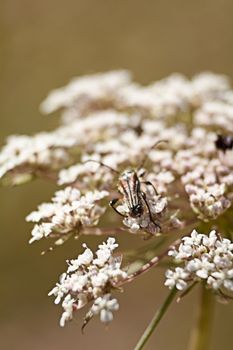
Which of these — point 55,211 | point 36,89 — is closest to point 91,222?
point 55,211

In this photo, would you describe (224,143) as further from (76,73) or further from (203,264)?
(76,73)

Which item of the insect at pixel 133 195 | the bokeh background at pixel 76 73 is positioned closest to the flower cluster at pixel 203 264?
the insect at pixel 133 195

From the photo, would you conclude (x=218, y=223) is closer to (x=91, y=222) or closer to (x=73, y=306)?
(x=91, y=222)

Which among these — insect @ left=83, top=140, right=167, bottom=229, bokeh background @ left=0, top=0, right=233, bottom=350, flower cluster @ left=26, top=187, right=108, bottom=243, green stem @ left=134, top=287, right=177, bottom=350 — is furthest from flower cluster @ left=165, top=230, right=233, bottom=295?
bokeh background @ left=0, top=0, right=233, bottom=350

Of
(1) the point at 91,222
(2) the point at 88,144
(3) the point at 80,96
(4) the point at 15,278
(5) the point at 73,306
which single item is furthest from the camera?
(4) the point at 15,278

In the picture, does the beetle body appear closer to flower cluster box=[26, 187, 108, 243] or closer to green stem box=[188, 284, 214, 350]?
flower cluster box=[26, 187, 108, 243]

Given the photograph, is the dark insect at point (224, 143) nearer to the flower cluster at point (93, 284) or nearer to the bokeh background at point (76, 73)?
the flower cluster at point (93, 284)

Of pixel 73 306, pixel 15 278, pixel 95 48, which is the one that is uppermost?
pixel 95 48
